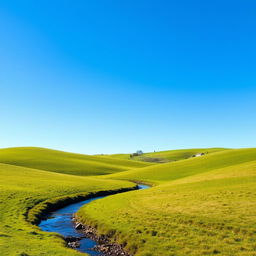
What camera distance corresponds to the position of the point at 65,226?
91.2 feet

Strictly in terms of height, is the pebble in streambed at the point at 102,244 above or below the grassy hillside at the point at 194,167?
below

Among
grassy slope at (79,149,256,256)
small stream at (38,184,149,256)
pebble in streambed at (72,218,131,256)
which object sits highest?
grassy slope at (79,149,256,256)

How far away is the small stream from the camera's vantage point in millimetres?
21328

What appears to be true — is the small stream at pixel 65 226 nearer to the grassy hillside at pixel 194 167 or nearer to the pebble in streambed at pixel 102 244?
the pebble in streambed at pixel 102 244

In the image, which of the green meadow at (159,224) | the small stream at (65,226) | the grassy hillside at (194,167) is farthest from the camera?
the grassy hillside at (194,167)

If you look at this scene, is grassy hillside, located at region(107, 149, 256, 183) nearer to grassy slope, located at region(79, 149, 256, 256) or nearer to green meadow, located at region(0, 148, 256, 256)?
green meadow, located at region(0, 148, 256, 256)

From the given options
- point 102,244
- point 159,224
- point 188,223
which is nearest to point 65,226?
point 102,244

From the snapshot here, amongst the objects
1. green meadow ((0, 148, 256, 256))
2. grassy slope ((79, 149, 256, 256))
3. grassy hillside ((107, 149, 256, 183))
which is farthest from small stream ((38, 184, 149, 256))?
grassy hillside ((107, 149, 256, 183))

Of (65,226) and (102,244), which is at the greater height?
(65,226)

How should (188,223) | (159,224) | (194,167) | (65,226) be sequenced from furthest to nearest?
(194,167) < (65,226) < (159,224) < (188,223)

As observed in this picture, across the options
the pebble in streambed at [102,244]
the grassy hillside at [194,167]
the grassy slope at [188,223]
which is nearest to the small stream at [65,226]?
the pebble in streambed at [102,244]

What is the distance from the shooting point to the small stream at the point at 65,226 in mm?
21328

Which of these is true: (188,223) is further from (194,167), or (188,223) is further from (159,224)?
(194,167)

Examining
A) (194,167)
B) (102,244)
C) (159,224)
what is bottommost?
(102,244)
